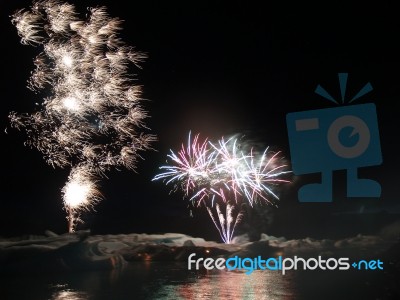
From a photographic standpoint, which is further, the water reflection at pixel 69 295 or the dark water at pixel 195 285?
the dark water at pixel 195 285

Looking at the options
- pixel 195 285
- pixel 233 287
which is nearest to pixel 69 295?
pixel 195 285

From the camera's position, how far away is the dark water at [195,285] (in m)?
11.2

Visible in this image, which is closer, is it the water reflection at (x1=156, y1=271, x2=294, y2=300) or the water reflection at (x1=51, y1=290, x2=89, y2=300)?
the water reflection at (x1=51, y1=290, x2=89, y2=300)

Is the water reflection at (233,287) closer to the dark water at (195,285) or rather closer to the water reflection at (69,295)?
the dark water at (195,285)

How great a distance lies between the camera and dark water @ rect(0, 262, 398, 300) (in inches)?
441

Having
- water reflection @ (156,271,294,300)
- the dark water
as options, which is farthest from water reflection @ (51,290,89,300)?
water reflection @ (156,271,294,300)

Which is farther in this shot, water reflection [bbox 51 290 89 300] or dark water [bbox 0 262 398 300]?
dark water [bbox 0 262 398 300]

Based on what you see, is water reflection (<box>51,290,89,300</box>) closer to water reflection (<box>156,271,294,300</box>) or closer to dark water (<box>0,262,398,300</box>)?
dark water (<box>0,262,398,300</box>)

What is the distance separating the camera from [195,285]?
41.2ft

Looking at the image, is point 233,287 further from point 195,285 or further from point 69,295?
point 69,295

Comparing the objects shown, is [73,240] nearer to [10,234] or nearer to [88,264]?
[88,264]

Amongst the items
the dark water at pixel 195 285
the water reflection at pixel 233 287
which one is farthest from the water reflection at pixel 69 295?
the water reflection at pixel 233 287

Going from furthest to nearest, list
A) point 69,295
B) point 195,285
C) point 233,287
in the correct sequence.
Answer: point 195,285 < point 233,287 < point 69,295

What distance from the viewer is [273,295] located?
1133cm
